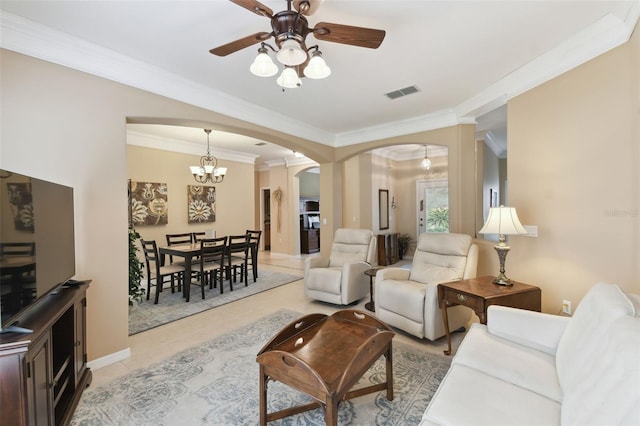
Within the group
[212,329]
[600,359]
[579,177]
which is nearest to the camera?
[600,359]

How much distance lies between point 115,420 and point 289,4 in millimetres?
2834

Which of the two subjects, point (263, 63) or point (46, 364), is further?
point (263, 63)

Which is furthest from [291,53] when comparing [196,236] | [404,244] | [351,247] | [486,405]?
[404,244]

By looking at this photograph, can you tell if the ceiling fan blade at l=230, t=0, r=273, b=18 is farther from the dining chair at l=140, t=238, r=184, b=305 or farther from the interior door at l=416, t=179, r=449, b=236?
the interior door at l=416, t=179, r=449, b=236

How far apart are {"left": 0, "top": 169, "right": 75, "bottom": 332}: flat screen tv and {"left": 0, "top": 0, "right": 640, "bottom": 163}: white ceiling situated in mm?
1264

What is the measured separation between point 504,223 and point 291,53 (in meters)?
2.21

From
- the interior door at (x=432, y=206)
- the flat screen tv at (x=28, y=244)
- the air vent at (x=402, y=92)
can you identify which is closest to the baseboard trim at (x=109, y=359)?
the flat screen tv at (x=28, y=244)

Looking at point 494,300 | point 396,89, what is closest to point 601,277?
point 494,300

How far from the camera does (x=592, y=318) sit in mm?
1344

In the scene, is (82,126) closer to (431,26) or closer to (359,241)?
(431,26)

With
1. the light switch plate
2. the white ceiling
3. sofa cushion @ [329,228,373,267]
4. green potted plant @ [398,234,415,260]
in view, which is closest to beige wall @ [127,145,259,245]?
the white ceiling

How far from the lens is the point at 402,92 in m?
3.35

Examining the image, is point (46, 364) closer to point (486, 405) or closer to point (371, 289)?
point (486, 405)

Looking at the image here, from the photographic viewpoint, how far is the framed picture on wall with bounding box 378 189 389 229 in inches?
271
